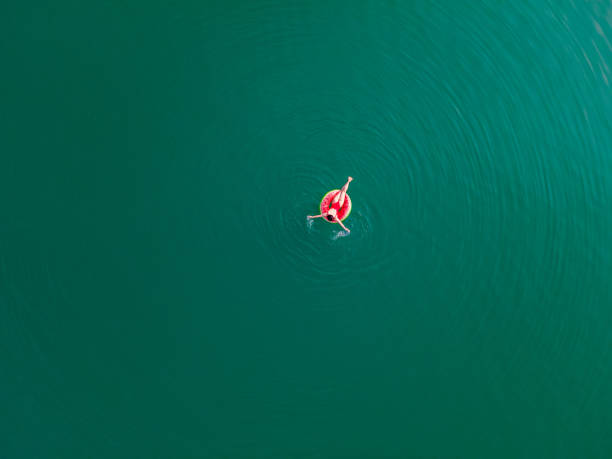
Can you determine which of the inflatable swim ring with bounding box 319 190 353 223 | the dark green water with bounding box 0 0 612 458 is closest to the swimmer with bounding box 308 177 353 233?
the inflatable swim ring with bounding box 319 190 353 223

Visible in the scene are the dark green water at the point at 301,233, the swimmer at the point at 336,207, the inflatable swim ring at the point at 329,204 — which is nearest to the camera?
the swimmer at the point at 336,207

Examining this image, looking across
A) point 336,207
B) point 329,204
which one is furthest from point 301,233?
point 336,207

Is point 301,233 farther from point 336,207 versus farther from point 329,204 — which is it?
point 336,207

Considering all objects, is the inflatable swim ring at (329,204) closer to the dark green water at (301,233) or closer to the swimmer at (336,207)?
the swimmer at (336,207)

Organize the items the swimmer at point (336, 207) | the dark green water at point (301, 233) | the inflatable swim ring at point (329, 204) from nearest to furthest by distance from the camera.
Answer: the swimmer at point (336, 207) < the dark green water at point (301, 233) < the inflatable swim ring at point (329, 204)

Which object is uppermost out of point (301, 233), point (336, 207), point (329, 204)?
point (329, 204)

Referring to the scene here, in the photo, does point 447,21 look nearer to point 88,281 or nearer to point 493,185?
point 493,185

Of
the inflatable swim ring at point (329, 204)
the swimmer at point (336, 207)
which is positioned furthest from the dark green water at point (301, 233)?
the swimmer at point (336, 207)

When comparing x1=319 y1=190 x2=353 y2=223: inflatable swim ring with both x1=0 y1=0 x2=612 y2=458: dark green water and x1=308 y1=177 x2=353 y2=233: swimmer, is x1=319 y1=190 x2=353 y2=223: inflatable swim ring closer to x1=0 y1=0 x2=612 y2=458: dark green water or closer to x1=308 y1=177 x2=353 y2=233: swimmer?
x1=308 y1=177 x2=353 y2=233: swimmer
